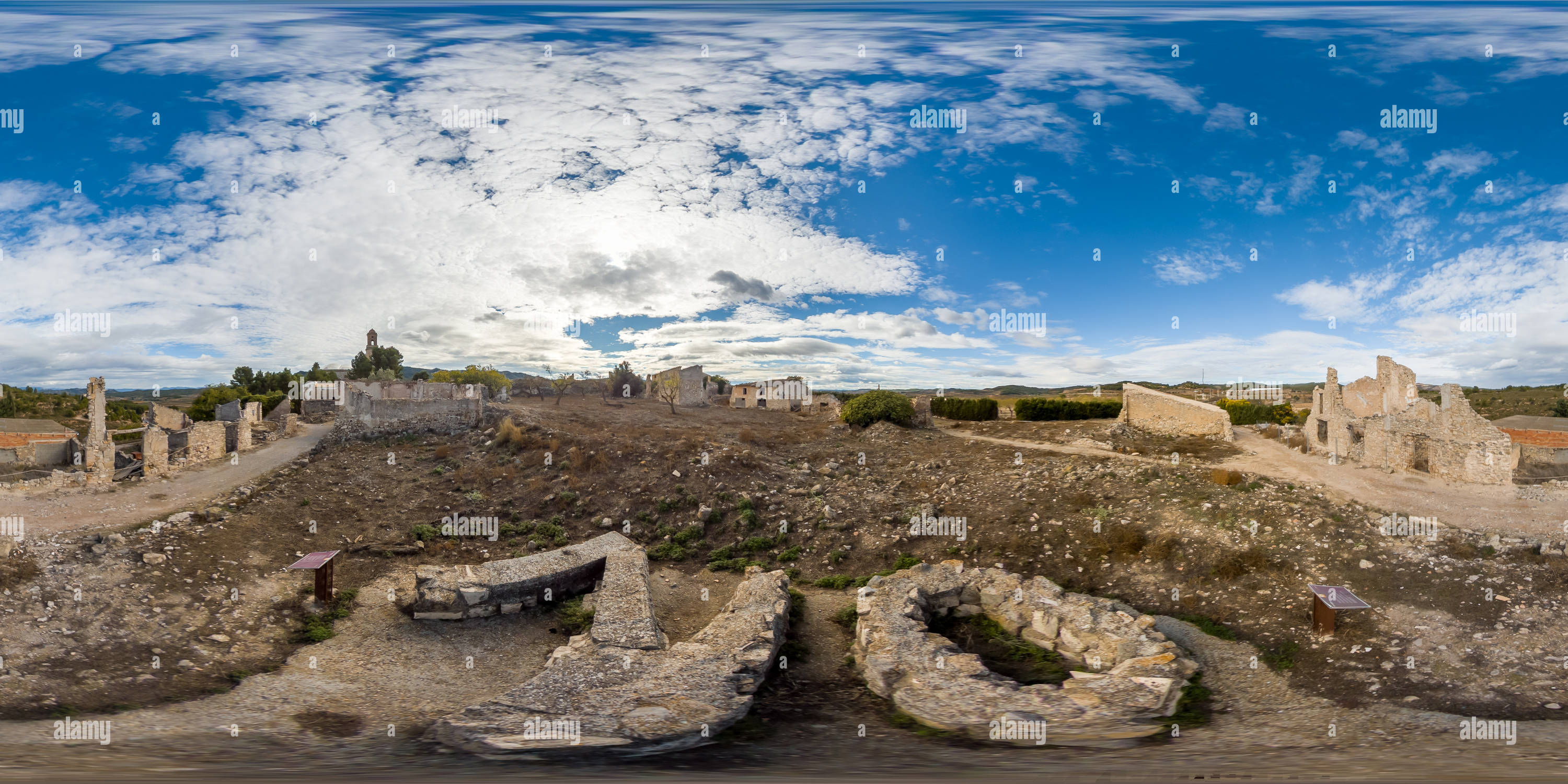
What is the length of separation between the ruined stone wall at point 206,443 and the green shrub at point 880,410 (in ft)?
78.1

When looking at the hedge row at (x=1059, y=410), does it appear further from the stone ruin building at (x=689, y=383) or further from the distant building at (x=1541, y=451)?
the stone ruin building at (x=689, y=383)

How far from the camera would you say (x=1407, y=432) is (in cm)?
1628

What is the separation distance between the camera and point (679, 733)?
6.52 metres

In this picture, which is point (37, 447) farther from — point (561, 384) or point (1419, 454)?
point (1419, 454)

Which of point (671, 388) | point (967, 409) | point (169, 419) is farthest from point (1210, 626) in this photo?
point (169, 419)

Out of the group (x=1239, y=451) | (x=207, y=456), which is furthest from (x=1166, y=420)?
(x=207, y=456)

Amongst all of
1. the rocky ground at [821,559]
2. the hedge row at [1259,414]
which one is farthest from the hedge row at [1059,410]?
the rocky ground at [821,559]

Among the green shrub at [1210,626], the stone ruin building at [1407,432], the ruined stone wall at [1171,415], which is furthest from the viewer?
the ruined stone wall at [1171,415]

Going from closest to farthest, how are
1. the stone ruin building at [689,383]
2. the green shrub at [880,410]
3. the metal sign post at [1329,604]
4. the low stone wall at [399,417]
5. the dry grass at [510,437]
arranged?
the metal sign post at [1329,604], the dry grass at [510,437], the low stone wall at [399,417], the green shrub at [880,410], the stone ruin building at [689,383]

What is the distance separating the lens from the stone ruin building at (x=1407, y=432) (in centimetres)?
1469

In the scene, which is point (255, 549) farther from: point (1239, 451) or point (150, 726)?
point (1239, 451)

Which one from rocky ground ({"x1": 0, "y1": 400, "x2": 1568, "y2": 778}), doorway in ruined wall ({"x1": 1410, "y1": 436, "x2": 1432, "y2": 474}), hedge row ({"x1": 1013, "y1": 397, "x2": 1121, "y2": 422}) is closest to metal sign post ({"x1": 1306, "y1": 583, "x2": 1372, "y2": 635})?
rocky ground ({"x1": 0, "y1": 400, "x2": 1568, "y2": 778})

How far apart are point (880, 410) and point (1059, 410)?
38.5 ft

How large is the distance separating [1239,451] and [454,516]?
22.9 meters
